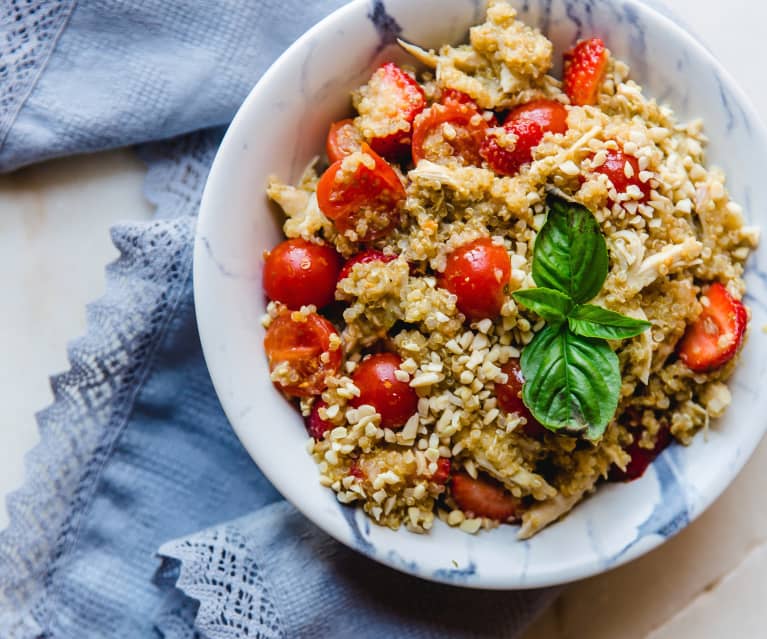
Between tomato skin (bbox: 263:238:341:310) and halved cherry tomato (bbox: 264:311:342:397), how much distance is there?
35 mm

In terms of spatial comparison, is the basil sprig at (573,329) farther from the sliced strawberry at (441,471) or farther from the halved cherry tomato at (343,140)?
the halved cherry tomato at (343,140)

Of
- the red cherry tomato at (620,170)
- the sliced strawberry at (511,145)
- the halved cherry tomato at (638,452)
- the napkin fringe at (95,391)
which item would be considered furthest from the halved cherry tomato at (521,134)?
the napkin fringe at (95,391)

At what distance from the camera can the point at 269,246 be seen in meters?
1.77

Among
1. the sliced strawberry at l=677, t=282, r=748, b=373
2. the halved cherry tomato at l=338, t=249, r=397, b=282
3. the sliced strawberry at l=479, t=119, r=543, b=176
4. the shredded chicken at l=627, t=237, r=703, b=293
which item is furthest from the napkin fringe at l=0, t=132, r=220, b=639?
the sliced strawberry at l=677, t=282, r=748, b=373

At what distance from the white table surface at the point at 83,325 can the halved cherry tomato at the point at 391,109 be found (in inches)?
26.0

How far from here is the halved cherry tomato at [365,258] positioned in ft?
5.35

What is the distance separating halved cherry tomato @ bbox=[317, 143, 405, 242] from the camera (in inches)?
62.4

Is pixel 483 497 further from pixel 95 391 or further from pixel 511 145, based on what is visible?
pixel 95 391

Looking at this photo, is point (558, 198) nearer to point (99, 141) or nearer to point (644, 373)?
point (644, 373)

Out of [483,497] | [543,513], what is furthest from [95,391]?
[543,513]

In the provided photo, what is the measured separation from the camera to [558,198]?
159 centimetres

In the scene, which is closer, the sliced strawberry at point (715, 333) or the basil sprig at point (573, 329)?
the basil sprig at point (573, 329)

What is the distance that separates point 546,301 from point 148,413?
984mm

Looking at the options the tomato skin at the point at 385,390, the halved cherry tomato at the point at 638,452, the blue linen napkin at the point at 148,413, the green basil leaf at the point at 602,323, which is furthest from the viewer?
A: the blue linen napkin at the point at 148,413
